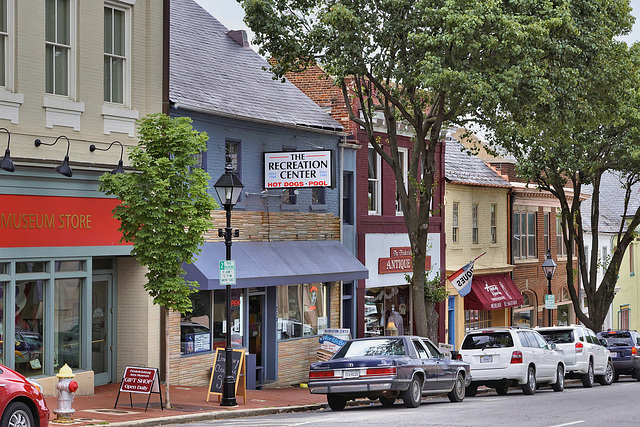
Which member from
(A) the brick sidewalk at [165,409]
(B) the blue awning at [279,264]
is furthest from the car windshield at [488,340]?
(B) the blue awning at [279,264]

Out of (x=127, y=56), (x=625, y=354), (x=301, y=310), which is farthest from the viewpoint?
(x=625, y=354)

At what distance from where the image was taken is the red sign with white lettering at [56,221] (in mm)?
16500

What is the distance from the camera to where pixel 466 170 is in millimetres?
36375

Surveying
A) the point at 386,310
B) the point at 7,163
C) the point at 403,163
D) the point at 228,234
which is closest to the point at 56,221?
the point at 7,163

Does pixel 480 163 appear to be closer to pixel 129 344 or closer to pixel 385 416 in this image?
pixel 129 344

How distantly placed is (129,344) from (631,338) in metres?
18.1

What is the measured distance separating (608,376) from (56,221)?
18221mm

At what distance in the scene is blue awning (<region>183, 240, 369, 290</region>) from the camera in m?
21.4

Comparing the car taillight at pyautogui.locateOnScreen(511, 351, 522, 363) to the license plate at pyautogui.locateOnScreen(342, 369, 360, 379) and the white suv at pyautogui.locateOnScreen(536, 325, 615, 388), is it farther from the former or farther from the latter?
the license plate at pyautogui.locateOnScreen(342, 369, 360, 379)

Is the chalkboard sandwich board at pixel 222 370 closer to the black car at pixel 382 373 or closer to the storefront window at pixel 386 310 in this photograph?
the black car at pixel 382 373

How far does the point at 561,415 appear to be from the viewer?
617 inches

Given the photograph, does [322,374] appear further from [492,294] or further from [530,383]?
[492,294]

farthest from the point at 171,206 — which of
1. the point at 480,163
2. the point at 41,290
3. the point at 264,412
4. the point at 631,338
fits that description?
the point at 480,163

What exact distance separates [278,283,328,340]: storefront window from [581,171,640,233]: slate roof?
25.0 meters
